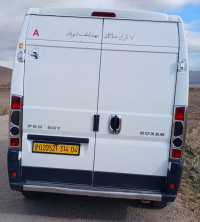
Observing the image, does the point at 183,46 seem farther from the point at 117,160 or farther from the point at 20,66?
the point at 20,66

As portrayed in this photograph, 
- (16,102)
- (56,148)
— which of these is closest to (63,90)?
(16,102)

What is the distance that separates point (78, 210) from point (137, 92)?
6.94 feet

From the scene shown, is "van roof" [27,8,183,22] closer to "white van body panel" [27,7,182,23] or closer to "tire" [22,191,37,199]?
"white van body panel" [27,7,182,23]

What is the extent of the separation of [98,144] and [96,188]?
2.02 feet

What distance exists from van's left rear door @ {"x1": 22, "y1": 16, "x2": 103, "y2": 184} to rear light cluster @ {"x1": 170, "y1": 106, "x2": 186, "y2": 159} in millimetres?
1081

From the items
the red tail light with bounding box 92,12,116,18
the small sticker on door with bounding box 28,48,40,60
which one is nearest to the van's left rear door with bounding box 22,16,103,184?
the small sticker on door with bounding box 28,48,40,60

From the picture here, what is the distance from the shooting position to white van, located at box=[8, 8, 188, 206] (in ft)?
16.7

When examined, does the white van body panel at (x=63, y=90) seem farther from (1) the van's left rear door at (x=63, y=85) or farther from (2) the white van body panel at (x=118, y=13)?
(2) the white van body panel at (x=118, y=13)

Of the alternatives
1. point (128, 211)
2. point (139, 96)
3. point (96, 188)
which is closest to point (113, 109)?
point (139, 96)

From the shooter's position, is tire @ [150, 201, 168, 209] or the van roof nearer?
the van roof

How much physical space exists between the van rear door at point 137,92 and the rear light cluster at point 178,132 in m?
0.07

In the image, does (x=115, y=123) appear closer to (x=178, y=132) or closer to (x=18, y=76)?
(x=178, y=132)

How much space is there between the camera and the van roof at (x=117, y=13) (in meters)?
5.21

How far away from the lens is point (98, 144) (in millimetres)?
5191
